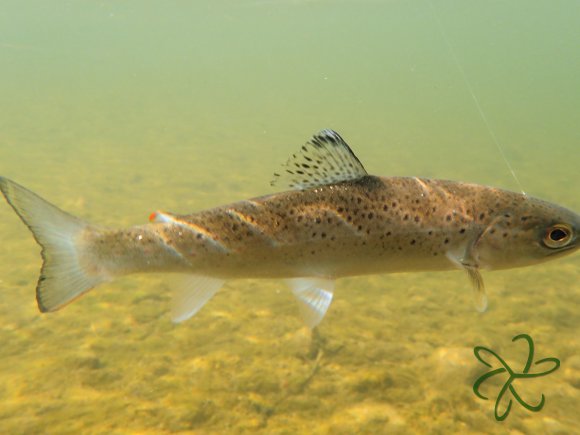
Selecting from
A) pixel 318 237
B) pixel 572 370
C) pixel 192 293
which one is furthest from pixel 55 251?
pixel 572 370

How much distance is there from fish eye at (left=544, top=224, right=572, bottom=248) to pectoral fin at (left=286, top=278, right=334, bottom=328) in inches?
47.8

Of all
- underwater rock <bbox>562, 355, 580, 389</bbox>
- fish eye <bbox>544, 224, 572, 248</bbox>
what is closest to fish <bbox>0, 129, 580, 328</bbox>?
fish eye <bbox>544, 224, 572, 248</bbox>

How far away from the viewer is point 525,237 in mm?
2537

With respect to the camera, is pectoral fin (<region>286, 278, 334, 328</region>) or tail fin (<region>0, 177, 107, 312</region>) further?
pectoral fin (<region>286, 278, 334, 328</region>)

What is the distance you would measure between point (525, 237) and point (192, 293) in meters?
1.89

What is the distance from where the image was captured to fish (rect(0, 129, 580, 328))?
8.30ft

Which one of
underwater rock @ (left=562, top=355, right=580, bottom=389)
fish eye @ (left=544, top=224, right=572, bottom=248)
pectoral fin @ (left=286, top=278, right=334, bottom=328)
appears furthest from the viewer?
underwater rock @ (left=562, top=355, right=580, bottom=389)

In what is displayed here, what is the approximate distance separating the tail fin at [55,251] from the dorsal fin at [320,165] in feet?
3.76

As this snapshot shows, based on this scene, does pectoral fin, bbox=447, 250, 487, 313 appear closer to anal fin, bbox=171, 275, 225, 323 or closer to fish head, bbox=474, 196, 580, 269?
fish head, bbox=474, 196, 580, 269

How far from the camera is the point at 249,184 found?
1478 centimetres

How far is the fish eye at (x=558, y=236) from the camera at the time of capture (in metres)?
2.52

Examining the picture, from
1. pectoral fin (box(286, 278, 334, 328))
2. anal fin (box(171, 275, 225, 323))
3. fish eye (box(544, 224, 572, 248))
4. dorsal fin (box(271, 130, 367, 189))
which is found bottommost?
fish eye (box(544, 224, 572, 248))

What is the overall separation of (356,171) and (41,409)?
278 centimetres

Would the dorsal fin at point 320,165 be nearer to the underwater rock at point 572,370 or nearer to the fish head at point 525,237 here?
the fish head at point 525,237
